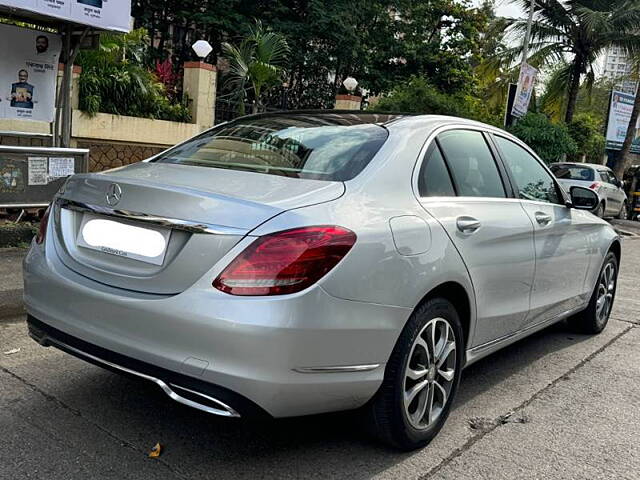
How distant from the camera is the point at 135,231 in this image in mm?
2707

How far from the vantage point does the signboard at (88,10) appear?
6.43m

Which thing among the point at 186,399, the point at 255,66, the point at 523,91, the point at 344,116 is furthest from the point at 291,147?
the point at 523,91

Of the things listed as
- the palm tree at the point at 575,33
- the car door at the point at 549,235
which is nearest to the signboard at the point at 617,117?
the palm tree at the point at 575,33

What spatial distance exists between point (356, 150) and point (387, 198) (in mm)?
366

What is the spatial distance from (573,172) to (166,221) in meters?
15.6

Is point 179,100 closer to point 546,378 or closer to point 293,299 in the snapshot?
point 546,378

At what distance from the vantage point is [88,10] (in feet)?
22.8

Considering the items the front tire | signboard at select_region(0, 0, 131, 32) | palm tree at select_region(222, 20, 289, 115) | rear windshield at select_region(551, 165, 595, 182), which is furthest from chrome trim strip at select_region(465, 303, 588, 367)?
rear windshield at select_region(551, 165, 595, 182)

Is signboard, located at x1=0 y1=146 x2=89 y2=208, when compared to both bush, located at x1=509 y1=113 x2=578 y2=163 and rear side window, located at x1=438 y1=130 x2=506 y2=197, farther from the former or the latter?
bush, located at x1=509 y1=113 x2=578 y2=163

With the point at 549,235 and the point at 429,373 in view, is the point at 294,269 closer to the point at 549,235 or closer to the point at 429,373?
the point at 429,373

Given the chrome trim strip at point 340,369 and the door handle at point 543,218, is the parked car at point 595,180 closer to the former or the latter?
the door handle at point 543,218

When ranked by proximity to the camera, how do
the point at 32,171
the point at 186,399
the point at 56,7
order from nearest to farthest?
the point at 186,399 < the point at 56,7 < the point at 32,171

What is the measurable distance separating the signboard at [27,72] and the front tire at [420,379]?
644 cm

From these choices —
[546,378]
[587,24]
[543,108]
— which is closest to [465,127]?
[546,378]
